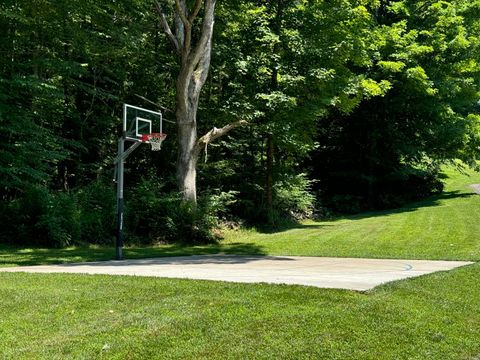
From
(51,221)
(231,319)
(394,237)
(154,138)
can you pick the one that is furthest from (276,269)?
(394,237)

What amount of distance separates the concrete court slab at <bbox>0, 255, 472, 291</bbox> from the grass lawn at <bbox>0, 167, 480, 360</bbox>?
25.8 inches

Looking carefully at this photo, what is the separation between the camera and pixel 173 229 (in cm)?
1859

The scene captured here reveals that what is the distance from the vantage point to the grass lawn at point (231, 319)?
5039 mm

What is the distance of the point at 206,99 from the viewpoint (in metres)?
25.1

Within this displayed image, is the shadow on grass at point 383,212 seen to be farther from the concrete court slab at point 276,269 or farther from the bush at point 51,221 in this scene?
the concrete court slab at point 276,269

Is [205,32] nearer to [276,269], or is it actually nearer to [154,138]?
[154,138]

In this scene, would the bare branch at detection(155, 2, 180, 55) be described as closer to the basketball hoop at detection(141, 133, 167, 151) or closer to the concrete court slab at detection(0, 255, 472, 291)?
the basketball hoop at detection(141, 133, 167, 151)

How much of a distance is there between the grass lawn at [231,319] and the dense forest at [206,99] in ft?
30.1

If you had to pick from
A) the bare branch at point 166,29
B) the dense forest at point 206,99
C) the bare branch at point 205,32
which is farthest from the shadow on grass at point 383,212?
the bare branch at point 166,29

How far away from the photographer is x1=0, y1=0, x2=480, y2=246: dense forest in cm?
1806

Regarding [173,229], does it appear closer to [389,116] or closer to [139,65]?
[139,65]

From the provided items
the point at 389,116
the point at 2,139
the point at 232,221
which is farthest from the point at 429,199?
the point at 2,139

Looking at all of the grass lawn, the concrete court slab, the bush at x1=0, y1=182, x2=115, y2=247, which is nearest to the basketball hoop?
the concrete court slab

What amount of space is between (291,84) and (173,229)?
768cm
